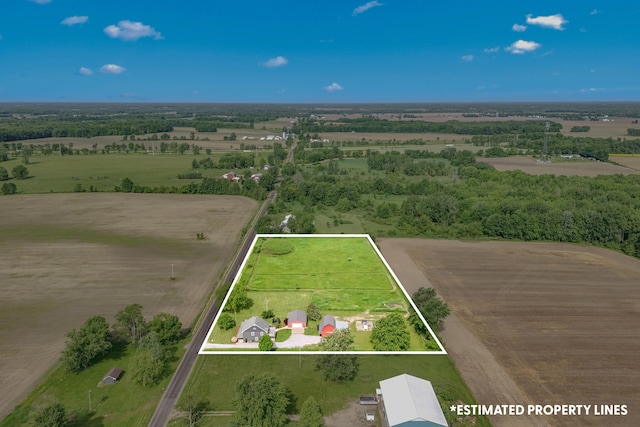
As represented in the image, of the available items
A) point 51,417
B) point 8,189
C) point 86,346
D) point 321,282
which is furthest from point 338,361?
point 8,189

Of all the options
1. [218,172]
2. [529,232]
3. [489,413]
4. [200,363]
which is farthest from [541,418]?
[218,172]

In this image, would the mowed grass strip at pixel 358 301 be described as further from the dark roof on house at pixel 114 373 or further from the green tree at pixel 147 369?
Answer: the dark roof on house at pixel 114 373

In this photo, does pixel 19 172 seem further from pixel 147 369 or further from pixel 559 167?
pixel 559 167

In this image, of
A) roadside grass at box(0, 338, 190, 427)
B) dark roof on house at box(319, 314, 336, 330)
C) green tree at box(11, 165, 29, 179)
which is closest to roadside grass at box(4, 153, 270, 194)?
green tree at box(11, 165, 29, 179)

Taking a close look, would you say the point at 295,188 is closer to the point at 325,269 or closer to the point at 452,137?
the point at 325,269

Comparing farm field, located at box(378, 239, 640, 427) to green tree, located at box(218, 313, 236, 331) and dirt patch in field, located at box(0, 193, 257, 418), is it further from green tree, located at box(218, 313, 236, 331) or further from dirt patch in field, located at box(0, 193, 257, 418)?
dirt patch in field, located at box(0, 193, 257, 418)

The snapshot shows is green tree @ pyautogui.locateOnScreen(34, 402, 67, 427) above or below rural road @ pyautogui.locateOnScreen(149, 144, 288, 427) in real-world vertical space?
above
